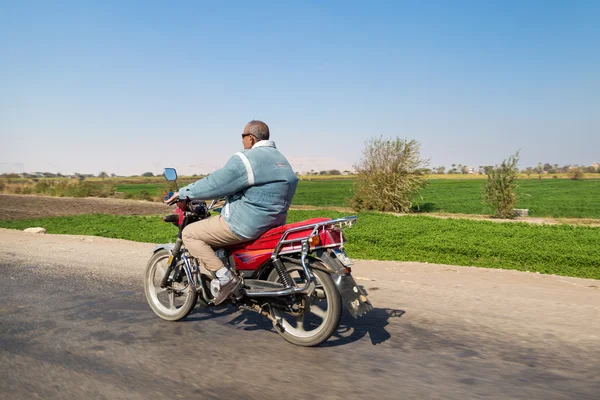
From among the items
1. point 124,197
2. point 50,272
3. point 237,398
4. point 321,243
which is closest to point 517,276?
point 321,243

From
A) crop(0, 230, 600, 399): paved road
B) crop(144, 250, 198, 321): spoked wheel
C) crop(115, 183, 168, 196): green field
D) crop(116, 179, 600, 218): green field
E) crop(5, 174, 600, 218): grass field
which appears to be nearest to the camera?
crop(0, 230, 600, 399): paved road

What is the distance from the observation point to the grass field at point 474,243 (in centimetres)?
1072

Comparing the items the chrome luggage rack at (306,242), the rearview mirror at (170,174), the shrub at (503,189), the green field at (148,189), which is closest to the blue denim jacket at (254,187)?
the chrome luggage rack at (306,242)

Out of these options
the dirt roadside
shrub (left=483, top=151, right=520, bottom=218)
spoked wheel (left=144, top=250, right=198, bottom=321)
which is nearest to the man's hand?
spoked wheel (left=144, top=250, right=198, bottom=321)

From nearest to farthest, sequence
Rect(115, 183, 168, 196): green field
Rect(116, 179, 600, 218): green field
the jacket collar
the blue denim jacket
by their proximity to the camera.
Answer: the blue denim jacket
the jacket collar
Rect(116, 179, 600, 218): green field
Rect(115, 183, 168, 196): green field

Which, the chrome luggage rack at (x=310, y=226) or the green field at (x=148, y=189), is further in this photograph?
the green field at (x=148, y=189)

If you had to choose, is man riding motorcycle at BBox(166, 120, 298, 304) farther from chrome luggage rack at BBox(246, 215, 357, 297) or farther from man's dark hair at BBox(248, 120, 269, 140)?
chrome luggage rack at BBox(246, 215, 357, 297)

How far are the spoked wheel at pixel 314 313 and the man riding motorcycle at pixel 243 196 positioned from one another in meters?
0.45

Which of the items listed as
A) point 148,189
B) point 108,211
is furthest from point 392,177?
point 148,189

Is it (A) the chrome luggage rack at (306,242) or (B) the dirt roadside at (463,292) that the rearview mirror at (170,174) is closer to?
(A) the chrome luggage rack at (306,242)

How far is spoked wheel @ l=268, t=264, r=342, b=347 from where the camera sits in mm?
4566

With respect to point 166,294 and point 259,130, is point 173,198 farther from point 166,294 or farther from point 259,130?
point 166,294

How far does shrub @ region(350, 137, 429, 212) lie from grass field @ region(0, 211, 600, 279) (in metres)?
10.7

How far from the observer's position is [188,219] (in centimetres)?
549
